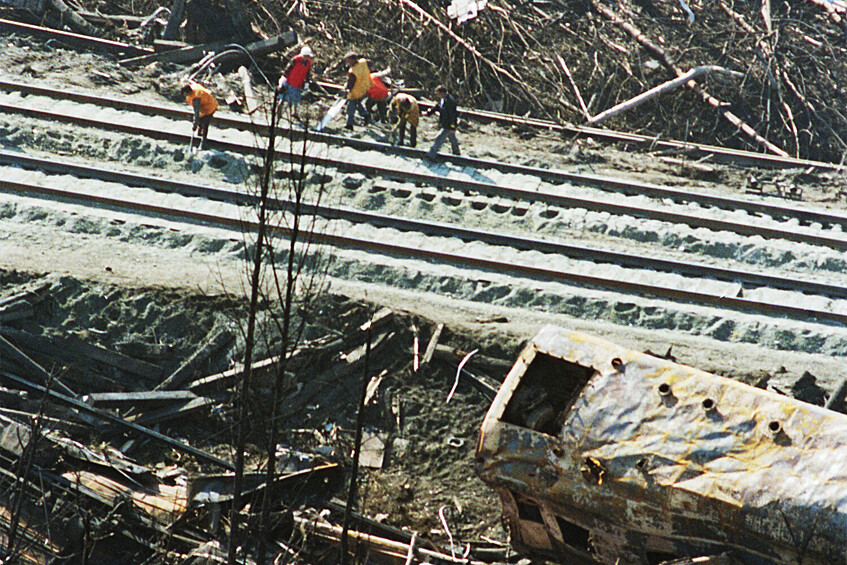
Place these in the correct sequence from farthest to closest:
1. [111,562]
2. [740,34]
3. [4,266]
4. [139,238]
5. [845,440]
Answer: [740,34]
[139,238]
[4,266]
[111,562]
[845,440]

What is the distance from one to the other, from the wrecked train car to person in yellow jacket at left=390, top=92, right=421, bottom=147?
8569mm

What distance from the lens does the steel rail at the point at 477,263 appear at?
43.4ft

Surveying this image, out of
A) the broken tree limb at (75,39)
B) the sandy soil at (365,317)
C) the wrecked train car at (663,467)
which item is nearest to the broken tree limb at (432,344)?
the sandy soil at (365,317)

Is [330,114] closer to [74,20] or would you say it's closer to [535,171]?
[535,171]

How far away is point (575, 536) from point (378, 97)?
11.0m

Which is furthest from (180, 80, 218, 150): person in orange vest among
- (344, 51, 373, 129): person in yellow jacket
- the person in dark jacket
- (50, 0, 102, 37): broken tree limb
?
(50, 0, 102, 37): broken tree limb

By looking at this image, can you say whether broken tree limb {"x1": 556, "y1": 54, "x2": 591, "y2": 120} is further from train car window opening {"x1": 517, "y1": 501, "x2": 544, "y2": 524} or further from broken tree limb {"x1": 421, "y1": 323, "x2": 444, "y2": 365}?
train car window opening {"x1": 517, "y1": 501, "x2": 544, "y2": 524}

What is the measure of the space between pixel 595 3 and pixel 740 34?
10.7 ft

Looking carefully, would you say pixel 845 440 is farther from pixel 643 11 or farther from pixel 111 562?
pixel 643 11

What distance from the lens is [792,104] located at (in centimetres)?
1983

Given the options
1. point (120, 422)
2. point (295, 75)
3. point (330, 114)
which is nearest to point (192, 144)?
point (295, 75)

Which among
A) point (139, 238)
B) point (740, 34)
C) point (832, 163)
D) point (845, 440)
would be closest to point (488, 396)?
point (845, 440)

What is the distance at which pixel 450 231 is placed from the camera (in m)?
14.5

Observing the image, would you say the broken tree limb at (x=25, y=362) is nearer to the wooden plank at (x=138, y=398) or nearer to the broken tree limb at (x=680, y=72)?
the wooden plank at (x=138, y=398)
